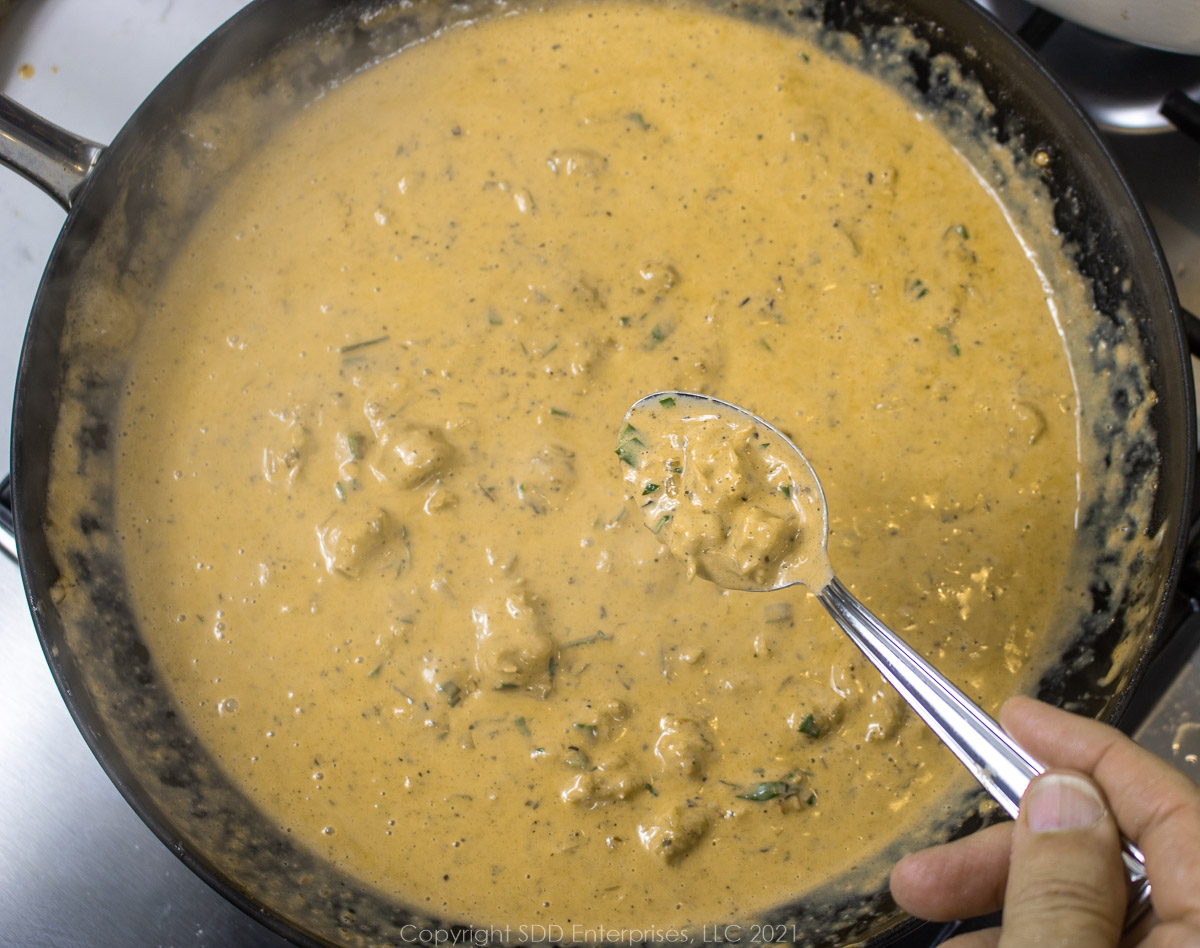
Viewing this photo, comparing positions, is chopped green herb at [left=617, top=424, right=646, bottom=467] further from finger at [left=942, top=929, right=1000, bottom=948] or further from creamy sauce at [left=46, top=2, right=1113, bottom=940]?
finger at [left=942, top=929, right=1000, bottom=948]

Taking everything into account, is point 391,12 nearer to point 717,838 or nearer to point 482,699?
point 482,699

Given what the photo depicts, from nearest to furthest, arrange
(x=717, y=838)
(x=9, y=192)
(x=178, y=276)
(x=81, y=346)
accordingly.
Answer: (x=717, y=838)
(x=81, y=346)
(x=178, y=276)
(x=9, y=192)

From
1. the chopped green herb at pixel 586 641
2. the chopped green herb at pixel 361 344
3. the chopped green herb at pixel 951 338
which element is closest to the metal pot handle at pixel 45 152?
the chopped green herb at pixel 361 344

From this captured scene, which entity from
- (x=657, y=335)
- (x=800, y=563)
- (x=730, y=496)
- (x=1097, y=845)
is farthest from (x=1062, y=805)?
(x=657, y=335)

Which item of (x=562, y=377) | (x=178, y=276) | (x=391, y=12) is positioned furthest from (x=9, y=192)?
(x=562, y=377)

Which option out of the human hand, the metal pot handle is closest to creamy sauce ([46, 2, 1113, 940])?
the metal pot handle

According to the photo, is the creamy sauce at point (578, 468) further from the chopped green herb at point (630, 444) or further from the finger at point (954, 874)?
the finger at point (954, 874)

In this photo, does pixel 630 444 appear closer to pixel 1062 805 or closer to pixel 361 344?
pixel 361 344
